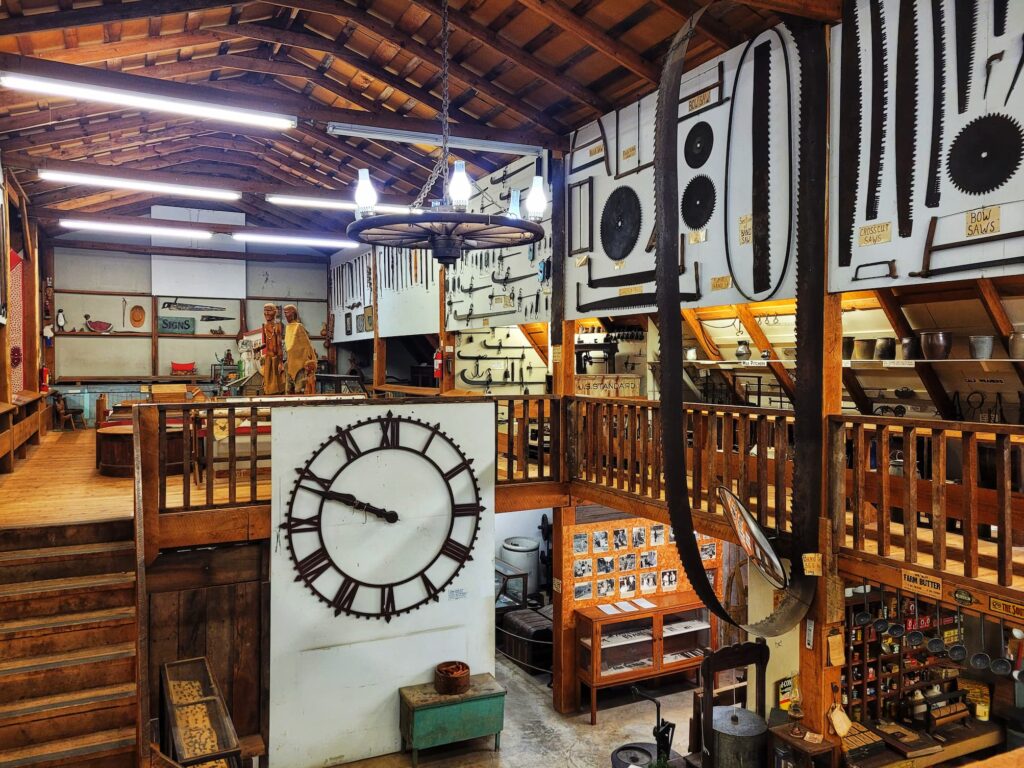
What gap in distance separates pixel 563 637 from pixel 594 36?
20.8ft

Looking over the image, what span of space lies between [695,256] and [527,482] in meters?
3.01

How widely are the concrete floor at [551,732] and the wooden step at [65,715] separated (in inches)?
116

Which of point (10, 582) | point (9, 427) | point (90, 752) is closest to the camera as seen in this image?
point (90, 752)

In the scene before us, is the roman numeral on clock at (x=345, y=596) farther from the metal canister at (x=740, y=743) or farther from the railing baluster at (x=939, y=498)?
the railing baluster at (x=939, y=498)

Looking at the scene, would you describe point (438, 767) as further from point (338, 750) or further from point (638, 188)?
point (638, 188)

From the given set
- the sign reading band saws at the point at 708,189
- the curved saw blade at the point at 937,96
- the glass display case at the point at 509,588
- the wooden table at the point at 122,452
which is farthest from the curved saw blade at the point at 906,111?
the glass display case at the point at 509,588

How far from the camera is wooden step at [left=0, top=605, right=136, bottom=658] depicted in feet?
16.0

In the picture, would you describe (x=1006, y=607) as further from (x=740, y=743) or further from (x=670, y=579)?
(x=670, y=579)

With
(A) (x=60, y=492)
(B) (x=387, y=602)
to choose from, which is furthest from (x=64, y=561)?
(B) (x=387, y=602)

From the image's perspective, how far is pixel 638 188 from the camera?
7.21 m

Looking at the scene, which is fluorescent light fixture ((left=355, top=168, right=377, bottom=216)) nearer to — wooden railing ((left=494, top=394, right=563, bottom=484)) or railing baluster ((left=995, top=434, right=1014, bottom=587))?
wooden railing ((left=494, top=394, right=563, bottom=484))

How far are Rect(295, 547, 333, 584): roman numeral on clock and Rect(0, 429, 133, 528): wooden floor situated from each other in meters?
1.54

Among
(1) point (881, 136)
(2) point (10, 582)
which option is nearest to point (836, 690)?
(1) point (881, 136)

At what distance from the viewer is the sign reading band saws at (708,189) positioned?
18.1 feet
